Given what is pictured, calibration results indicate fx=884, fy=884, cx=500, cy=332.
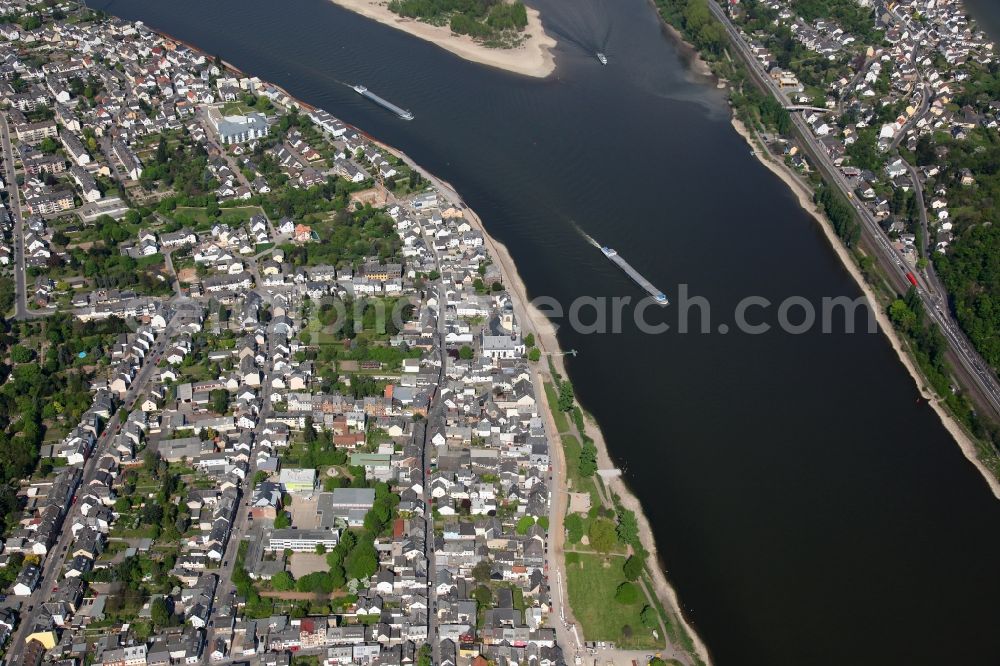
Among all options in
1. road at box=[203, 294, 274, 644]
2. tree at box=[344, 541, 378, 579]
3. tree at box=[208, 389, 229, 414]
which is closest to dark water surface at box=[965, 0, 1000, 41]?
road at box=[203, 294, 274, 644]

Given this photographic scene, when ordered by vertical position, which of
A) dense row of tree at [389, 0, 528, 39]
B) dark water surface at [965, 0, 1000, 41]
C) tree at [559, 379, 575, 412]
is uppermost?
dark water surface at [965, 0, 1000, 41]

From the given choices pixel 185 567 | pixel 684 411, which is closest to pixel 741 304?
pixel 684 411

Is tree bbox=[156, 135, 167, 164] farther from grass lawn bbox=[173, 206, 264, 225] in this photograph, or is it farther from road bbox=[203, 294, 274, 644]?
road bbox=[203, 294, 274, 644]

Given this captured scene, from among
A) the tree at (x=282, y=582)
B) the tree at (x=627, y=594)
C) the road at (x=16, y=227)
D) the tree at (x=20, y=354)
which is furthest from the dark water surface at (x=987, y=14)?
the tree at (x=20, y=354)

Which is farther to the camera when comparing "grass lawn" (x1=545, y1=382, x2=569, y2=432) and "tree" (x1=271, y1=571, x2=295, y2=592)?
"grass lawn" (x1=545, y1=382, x2=569, y2=432)

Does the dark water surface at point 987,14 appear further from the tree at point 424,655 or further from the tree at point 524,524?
the tree at point 424,655
